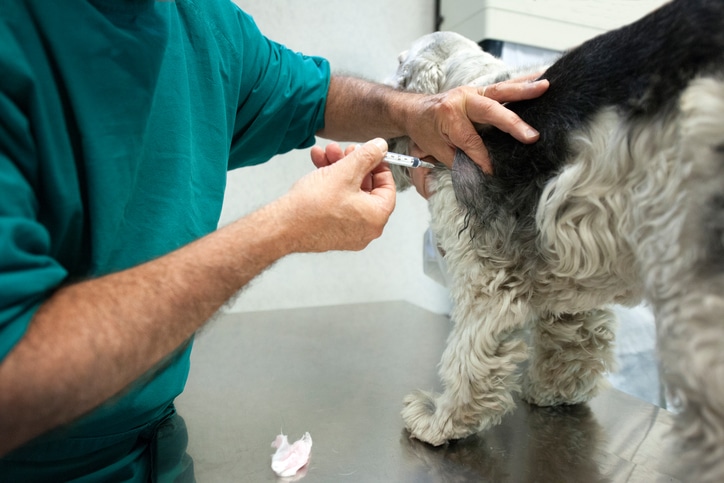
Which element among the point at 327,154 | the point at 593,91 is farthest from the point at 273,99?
the point at 593,91

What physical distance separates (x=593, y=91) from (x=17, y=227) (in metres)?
0.80

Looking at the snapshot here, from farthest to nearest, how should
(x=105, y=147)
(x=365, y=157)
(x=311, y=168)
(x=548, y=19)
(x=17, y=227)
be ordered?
(x=311, y=168), (x=548, y=19), (x=365, y=157), (x=105, y=147), (x=17, y=227)

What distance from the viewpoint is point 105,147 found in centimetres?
72

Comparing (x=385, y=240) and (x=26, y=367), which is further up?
(x=26, y=367)

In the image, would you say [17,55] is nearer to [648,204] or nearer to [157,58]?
[157,58]

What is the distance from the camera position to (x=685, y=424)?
0.62 meters

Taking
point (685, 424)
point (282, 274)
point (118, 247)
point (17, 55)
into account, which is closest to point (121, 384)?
point (118, 247)

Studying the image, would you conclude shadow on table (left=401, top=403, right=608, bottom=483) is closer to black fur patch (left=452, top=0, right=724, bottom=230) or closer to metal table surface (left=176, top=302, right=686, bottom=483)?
metal table surface (left=176, top=302, right=686, bottom=483)

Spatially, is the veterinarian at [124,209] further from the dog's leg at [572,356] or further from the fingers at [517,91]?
the dog's leg at [572,356]

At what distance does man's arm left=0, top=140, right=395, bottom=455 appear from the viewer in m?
0.52

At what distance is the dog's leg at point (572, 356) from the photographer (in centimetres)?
121

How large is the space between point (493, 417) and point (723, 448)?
52 centimetres

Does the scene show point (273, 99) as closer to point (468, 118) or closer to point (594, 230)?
point (468, 118)

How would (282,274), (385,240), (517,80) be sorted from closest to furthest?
(517,80)
(282,274)
(385,240)
